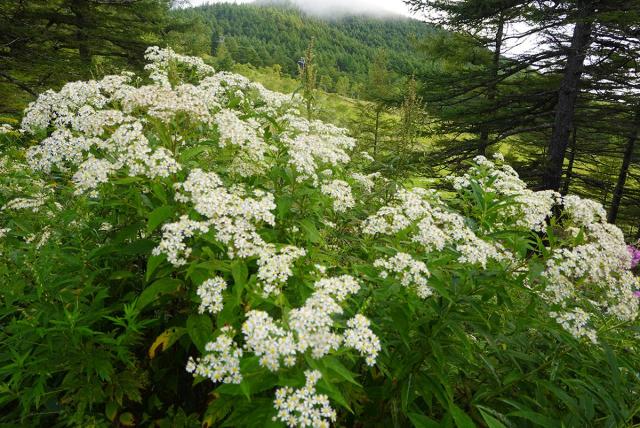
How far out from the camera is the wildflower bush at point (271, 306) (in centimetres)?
215

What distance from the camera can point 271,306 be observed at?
247 centimetres

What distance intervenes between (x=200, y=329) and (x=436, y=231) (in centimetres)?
194

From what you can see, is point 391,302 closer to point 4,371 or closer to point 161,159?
point 161,159

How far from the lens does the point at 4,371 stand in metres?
2.32

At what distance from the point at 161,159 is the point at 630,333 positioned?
4.26 m

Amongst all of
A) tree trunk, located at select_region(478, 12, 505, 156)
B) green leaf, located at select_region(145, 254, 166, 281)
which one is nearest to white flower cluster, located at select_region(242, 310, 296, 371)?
green leaf, located at select_region(145, 254, 166, 281)

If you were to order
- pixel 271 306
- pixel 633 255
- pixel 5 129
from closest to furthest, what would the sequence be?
pixel 271 306 → pixel 633 255 → pixel 5 129

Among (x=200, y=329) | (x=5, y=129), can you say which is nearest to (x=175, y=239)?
(x=200, y=329)

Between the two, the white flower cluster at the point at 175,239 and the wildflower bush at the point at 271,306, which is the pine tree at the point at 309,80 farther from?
the white flower cluster at the point at 175,239

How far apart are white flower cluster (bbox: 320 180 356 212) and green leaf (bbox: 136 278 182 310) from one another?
1.53 metres

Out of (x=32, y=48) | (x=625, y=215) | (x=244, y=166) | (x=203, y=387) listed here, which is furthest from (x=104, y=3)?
(x=625, y=215)

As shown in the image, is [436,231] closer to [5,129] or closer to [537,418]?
[537,418]

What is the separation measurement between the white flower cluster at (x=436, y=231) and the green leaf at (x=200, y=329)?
152cm

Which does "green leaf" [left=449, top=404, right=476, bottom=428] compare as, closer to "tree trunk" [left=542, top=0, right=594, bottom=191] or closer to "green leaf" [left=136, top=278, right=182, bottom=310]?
"green leaf" [left=136, top=278, right=182, bottom=310]
